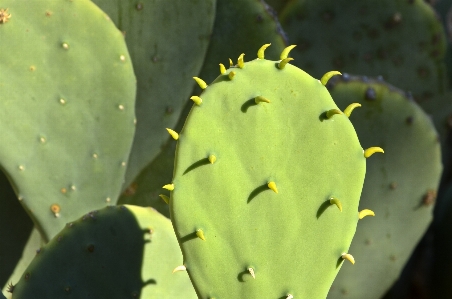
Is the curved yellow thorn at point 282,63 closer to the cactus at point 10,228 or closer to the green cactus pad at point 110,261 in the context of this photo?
the green cactus pad at point 110,261

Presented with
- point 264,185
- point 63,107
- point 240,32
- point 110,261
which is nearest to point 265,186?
point 264,185

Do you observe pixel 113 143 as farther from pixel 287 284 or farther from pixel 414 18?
pixel 414 18

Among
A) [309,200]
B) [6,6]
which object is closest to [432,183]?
[309,200]

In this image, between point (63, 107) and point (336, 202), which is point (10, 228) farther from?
point (336, 202)

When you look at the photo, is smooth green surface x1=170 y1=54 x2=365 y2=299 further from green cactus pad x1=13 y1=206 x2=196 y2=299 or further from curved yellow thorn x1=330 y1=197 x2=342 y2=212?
green cactus pad x1=13 y1=206 x2=196 y2=299

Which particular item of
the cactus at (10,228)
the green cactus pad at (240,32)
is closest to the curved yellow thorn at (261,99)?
the green cactus pad at (240,32)

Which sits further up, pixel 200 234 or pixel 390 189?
pixel 200 234
